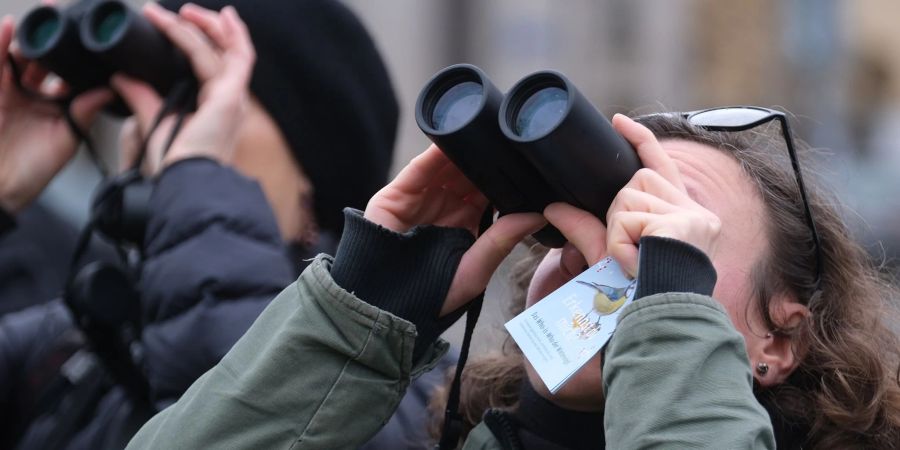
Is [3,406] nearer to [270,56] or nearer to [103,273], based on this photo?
[103,273]

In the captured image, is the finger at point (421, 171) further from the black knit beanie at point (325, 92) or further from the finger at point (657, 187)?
the black knit beanie at point (325, 92)

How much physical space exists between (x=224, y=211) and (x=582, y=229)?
0.84 metres

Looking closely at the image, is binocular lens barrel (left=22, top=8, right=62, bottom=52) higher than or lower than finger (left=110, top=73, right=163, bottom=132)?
higher

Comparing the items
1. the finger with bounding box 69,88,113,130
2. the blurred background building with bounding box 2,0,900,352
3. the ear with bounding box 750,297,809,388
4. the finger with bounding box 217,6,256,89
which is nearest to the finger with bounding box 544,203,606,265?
the ear with bounding box 750,297,809,388

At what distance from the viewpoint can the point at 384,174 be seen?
117 inches

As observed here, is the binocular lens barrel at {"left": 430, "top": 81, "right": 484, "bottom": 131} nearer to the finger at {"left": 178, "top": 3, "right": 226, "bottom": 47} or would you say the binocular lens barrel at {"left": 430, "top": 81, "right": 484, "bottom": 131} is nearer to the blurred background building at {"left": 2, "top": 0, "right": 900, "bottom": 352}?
the finger at {"left": 178, "top": 3, "right": 226, "bottom": 47}

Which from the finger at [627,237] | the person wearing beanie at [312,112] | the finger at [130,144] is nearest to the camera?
the finger at [627,237]

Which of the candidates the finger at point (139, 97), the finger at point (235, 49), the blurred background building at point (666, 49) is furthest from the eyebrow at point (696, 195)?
the blurred background building at point (666, 49)

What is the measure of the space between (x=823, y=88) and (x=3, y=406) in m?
14.3

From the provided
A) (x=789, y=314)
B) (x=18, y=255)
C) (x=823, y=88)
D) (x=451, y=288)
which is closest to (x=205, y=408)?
(x=451, y=288)

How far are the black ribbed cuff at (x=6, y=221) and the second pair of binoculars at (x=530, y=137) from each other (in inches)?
53.8

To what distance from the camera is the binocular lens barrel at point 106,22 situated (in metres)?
2.55

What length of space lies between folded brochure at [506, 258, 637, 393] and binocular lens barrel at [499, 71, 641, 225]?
0.34 ft

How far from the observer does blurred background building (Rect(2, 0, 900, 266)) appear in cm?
2120
